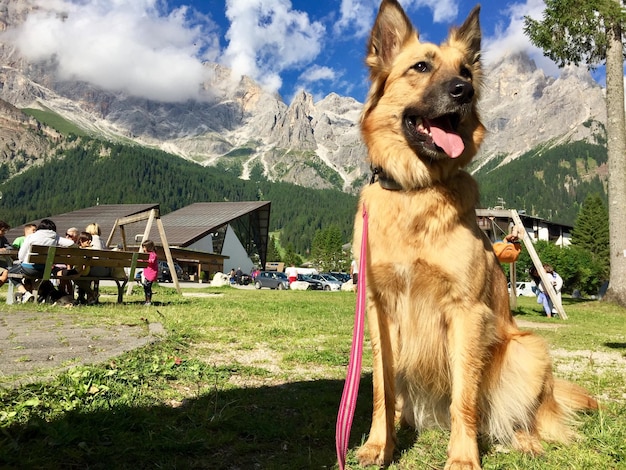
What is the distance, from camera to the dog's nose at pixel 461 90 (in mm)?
3041

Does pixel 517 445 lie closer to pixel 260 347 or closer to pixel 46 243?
pixel 260 347

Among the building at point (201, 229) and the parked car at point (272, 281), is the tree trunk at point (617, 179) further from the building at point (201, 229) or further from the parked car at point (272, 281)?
the building at point (201, 229)

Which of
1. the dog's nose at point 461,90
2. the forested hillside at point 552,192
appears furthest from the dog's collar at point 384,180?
→ the forested hillside at point 552,192

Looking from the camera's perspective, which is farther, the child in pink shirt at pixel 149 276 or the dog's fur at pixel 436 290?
the child in pink shirt at pixel 149 276

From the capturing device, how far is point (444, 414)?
3217 millimetres

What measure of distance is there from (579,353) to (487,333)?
5.43 metres

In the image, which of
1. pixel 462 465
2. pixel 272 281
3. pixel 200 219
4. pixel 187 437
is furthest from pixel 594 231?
pixel 187 437

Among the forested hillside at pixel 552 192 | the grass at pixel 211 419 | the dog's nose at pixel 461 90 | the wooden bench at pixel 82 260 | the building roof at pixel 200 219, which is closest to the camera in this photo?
the grass at pixel 211 419

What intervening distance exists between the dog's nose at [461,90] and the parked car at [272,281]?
47.3 metres

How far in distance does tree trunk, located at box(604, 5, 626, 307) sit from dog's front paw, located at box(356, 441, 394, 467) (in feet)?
55.0

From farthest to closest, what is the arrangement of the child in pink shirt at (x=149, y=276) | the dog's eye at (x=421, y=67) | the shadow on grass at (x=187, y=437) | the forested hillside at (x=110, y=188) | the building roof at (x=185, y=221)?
the forested hillside at (x=110, y=188) < the building roof at (x=185, y=221) < the child in pink shirt at (x=149, y=276) < the dog's eye at (x=421, y=67) < the shadow on grass at (x=187, y=437)

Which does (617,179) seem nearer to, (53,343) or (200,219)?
(53,343)

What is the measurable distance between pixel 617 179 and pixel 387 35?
52.2 ft

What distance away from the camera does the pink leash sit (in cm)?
224
